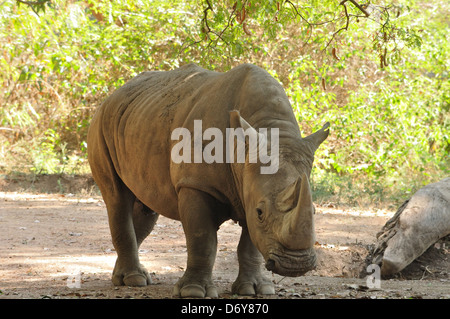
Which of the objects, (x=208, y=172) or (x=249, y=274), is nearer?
(x=208, y=172)

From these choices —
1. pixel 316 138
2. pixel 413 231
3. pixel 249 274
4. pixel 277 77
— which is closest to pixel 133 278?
pixel 249 274

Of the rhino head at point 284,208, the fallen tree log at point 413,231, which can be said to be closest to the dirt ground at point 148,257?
the fallen tree log at point 413,231

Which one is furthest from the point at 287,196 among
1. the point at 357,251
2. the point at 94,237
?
the point at 94,237

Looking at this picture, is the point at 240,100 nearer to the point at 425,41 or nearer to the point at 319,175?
the point at 319,175

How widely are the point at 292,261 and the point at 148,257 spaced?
11.3 ft

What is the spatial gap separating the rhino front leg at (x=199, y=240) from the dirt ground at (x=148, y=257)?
32cm

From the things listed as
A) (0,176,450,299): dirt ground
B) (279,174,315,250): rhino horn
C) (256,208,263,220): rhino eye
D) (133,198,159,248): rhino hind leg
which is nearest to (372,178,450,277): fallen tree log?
(0,176,450,299): dirt ground

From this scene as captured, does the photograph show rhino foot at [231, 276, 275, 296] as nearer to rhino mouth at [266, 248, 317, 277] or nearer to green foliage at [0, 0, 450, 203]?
rhino mouth at [266, 248, 317, 277]

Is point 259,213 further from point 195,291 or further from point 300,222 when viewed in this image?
point 195,291

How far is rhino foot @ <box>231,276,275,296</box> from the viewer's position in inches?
195

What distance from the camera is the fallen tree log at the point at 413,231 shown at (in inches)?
263

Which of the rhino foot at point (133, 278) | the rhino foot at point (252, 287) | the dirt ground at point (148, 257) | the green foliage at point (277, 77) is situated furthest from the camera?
the green foliage at point (277, 77)

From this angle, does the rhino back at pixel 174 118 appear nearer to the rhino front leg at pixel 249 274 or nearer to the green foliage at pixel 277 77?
the rhino front leg at pixel 249 274

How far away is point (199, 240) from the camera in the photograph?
183 inches
